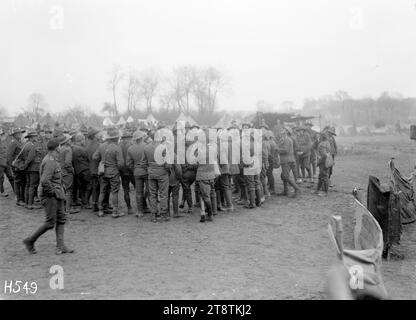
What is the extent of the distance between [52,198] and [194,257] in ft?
9.07

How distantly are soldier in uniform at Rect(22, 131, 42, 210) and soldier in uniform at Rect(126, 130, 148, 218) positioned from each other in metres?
2.83

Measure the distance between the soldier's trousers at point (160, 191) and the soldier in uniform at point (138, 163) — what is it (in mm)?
376

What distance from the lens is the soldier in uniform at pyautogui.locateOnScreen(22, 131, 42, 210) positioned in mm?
10641

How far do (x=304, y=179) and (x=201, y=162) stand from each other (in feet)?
20.4

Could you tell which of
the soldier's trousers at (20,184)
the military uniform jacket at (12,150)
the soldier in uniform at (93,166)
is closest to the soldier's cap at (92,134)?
the soldier in uniform at (93,166)

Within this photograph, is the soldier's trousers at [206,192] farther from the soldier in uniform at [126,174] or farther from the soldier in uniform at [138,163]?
the soldier in uniform at [126,174]

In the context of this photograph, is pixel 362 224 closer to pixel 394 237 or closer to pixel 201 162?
pixel 394 237

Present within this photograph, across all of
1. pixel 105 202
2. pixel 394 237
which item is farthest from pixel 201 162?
pixel 394 237

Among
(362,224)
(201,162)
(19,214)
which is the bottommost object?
(19,214)

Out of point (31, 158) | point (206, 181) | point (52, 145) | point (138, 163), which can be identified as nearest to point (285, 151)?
point (206, 181)

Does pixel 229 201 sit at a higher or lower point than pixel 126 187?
lower

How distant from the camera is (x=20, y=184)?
11422mm

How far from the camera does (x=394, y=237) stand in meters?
7.09

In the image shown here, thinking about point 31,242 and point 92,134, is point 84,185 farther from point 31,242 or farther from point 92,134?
point 31,242
